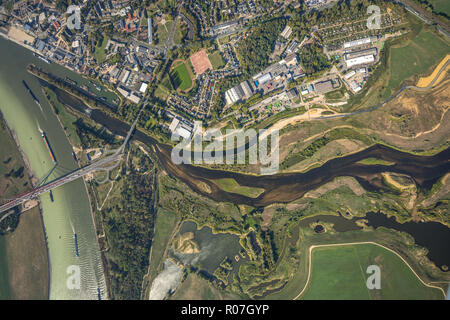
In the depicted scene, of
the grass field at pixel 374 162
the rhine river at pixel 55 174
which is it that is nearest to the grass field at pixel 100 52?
the rhine river at pixel 55 174

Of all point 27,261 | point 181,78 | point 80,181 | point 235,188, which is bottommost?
point 27,261

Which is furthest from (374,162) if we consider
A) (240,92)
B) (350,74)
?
(240,92)

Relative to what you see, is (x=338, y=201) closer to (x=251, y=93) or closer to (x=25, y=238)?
(x=251, y=93)

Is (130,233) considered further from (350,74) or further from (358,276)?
(350,74)

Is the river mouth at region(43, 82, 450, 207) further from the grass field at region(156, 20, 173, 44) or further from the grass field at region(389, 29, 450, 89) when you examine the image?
the grass field at region(156, 20, 173, 44)

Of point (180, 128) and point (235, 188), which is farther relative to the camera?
point (180, 128)

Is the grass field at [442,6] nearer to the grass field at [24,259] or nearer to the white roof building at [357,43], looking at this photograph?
the white roof building at [357,43]
